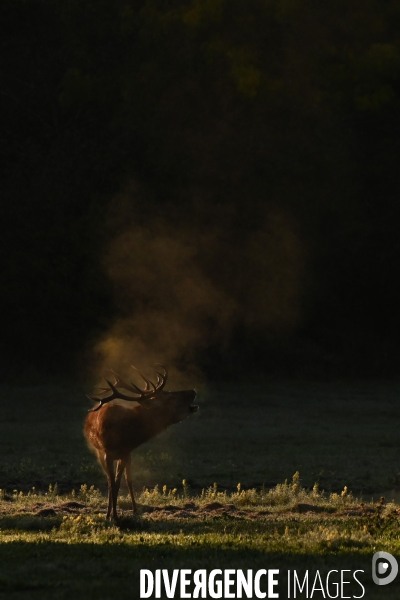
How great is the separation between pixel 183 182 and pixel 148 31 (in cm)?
535

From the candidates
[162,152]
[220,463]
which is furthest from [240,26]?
[220,463]

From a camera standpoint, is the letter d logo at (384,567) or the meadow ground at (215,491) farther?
the meadow ground at (215,491)

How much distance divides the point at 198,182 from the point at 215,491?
22.8 metres

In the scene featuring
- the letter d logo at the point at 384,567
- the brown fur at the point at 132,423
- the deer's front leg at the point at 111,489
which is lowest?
the letter d logo at the point at 384,567

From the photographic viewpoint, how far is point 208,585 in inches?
341

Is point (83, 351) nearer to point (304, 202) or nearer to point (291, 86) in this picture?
point (304, 202)

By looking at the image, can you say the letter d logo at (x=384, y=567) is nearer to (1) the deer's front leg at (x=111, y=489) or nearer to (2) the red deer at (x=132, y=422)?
(2) the red deer at (x=132, y=422)

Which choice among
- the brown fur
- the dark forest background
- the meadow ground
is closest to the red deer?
the brown fur

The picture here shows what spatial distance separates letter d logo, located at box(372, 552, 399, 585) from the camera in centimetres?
902

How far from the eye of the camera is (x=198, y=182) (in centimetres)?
3825

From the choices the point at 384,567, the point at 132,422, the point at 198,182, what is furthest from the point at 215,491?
the point at 198,182

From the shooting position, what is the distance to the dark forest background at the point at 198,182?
3703 cm

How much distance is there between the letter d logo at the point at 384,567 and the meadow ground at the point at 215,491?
10 centimetres

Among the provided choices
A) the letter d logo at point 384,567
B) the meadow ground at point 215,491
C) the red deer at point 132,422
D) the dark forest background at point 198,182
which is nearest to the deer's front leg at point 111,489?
the red deer at point 132,422
